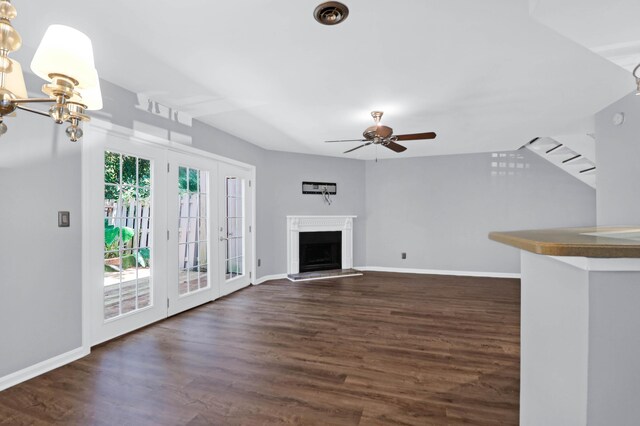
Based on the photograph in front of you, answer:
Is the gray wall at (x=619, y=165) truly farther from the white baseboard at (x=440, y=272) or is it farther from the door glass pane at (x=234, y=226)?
the door glass pane at (x=234, y=226)

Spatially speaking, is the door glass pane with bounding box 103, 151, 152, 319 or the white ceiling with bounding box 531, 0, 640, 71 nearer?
the white ceiling with bounding box 531, 0, 640, 71

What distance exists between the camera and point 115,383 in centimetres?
222

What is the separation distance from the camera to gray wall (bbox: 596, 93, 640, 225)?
10.5ft

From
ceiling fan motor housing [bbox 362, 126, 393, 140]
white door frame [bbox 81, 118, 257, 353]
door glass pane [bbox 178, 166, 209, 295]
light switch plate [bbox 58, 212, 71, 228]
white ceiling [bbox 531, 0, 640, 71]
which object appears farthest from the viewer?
door glass pane [bbox 178, 166, 209, 295]

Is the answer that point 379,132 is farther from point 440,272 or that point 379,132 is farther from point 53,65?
point 440,272

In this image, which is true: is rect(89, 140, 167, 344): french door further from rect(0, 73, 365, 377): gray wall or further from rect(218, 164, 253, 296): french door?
rect(218, 164, 253, 296): french door

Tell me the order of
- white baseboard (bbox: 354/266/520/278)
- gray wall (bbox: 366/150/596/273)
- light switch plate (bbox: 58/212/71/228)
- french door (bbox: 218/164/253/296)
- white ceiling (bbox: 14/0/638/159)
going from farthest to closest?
white baseboard (bbox: 354/266/520/278) → gray wall (bbox: 366/150/596/273) → french door (bbox: 218/164/253/296) → light switch plate (bbox: 58/212/71/228) → white ceiling (bbox: 14/0/638/159)

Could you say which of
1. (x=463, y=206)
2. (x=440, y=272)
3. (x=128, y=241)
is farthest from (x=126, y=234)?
(x=463, y=206)

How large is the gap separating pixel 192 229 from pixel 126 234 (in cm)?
95

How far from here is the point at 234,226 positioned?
501cm

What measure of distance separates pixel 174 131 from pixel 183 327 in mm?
2277

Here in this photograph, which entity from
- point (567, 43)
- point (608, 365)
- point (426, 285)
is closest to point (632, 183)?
point (567, 43)

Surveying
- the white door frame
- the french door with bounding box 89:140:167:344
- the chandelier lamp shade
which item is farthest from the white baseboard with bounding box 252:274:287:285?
the chandelier lamp shade

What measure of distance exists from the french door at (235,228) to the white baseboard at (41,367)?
202cm
